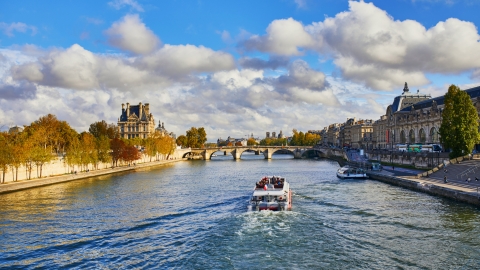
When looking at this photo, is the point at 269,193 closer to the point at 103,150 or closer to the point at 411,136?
the point at 103,150

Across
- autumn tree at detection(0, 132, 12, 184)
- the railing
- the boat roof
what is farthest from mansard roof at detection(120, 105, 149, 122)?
the boat roof

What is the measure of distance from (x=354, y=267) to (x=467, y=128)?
4805cm

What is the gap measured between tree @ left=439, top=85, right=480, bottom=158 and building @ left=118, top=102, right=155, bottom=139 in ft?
433

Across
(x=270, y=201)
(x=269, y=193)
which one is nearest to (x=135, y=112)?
(x=269, y=193)

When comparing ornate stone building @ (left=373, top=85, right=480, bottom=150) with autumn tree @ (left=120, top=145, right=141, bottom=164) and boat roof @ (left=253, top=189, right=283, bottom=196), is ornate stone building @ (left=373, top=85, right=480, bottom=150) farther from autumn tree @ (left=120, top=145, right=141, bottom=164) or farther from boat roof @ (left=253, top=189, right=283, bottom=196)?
autumn tree @ (left=120, top=145, right=141, bottom=164)

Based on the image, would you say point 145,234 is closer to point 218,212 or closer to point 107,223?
point 107,223

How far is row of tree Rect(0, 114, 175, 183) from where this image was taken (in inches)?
2160

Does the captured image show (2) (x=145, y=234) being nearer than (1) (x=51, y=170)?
Yes

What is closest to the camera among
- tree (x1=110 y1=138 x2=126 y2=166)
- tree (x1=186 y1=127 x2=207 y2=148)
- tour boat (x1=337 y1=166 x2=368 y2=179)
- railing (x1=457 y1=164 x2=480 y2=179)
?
railing (x1=457 y1=164 x2=480 y2=179)

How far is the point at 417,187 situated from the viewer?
45125 millimetres

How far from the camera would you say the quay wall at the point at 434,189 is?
34.3 m

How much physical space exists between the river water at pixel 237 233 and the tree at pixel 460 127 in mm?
21469

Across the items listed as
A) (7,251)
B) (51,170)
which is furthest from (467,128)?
(51,170)

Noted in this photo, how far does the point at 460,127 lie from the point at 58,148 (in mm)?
80049
